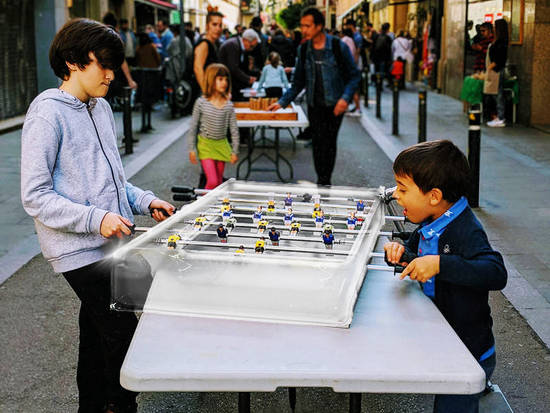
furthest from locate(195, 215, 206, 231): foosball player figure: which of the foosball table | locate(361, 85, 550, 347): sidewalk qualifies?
locate(361, 85, 550, 347): sidewalk

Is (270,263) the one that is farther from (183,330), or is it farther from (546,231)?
(546,231)

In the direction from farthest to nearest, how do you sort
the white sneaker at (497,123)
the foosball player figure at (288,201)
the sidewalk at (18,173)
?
the white sneaker at (497,123)
the sidewalk at (18,173)
the foosball player figure at (288,201)

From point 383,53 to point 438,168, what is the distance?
79.6 feet

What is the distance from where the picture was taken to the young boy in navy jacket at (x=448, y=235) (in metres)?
2.74

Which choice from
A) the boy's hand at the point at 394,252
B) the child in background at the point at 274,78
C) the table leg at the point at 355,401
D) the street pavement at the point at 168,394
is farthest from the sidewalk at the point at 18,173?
the table leg at the point at 355,401

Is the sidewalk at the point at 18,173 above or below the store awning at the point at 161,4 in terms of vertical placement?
below

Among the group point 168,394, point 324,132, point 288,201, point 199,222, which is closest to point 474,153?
point 324,132

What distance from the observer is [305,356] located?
2256 mm

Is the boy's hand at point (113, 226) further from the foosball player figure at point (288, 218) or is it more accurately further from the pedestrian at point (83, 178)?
the foosball player figure at point (288, 218)

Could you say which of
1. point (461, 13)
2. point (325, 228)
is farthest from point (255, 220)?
point (461, 13)

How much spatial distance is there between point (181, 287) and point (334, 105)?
5.77 meters

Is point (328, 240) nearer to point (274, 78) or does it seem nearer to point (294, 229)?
point (294, 229)

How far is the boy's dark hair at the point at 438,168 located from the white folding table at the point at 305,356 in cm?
46

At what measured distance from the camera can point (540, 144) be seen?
513 inches
